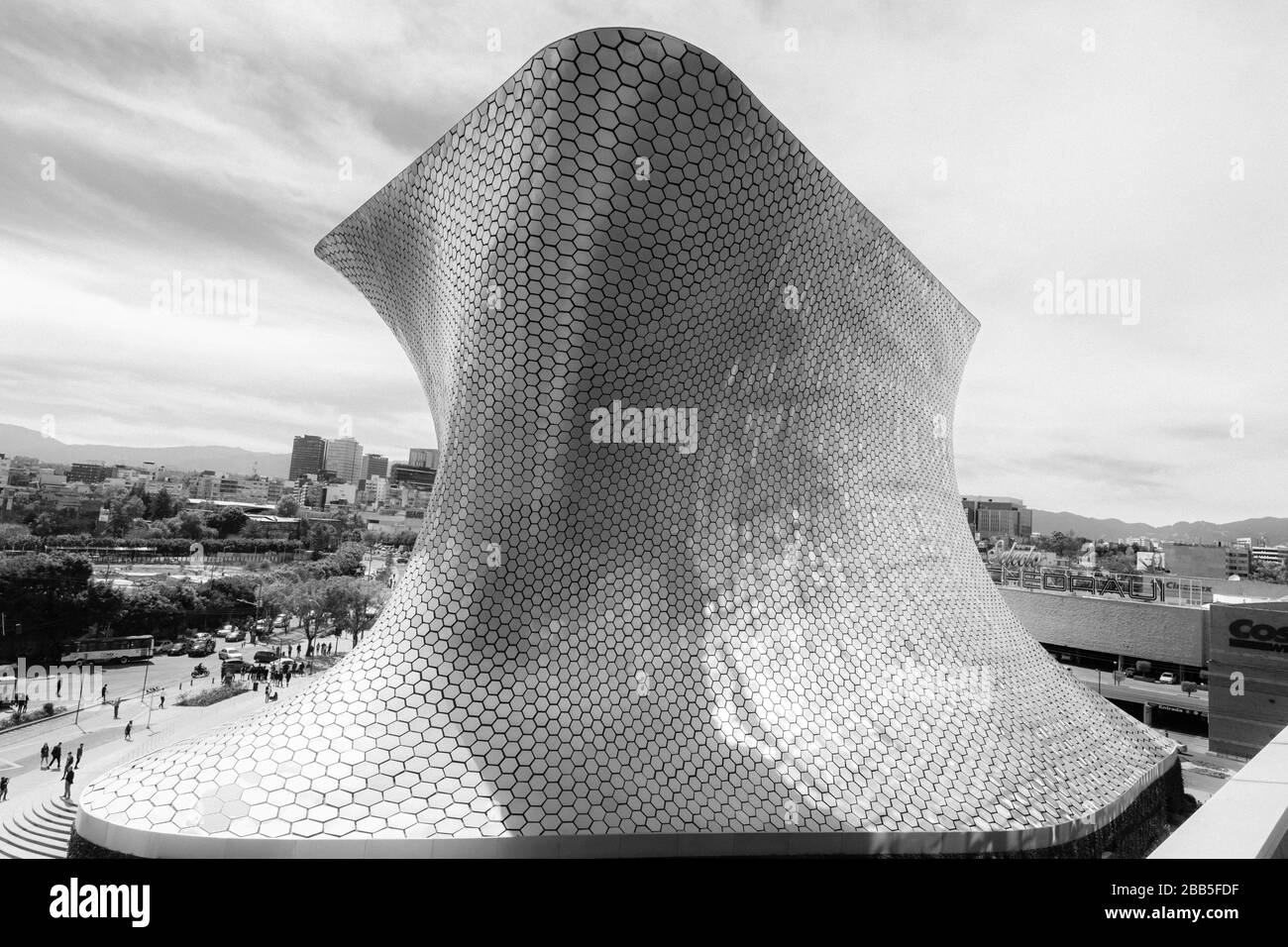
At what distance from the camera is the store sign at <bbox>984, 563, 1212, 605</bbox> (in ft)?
82.7

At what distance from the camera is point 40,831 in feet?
33.0

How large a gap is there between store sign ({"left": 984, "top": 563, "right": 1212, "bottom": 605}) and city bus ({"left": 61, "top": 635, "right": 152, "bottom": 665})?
36.7 m

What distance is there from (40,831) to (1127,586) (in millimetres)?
32306

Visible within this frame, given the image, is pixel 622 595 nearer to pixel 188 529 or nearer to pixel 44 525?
pixel 188 529

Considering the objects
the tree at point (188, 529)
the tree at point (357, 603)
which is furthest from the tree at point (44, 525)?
the tree at point (357, 603)

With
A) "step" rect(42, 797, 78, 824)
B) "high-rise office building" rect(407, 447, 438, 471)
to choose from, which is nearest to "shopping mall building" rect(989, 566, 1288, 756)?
"step" rect(42, 797, 78, 824)

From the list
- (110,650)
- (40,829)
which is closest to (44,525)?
(110,650)

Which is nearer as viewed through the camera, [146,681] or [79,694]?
[79,694]

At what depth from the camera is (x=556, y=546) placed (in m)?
7.12
